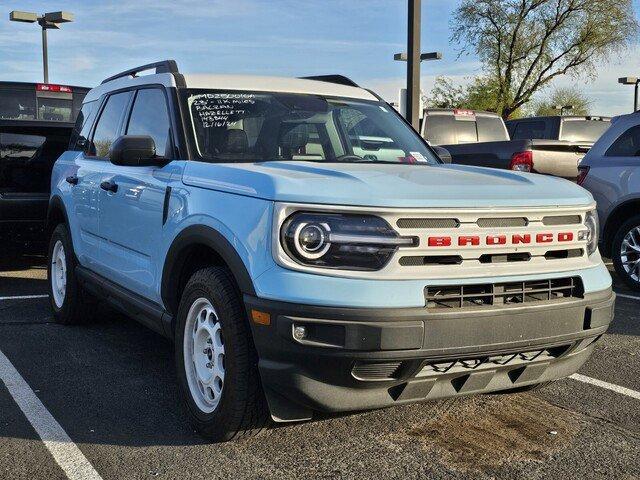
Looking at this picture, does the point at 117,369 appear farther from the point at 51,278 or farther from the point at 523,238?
the point at 523,238

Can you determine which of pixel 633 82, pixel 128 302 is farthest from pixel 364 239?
pixel 633 82

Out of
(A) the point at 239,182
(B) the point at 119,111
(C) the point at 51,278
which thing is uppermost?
(B) the point at 119,111

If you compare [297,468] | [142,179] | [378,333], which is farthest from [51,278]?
[378,333]

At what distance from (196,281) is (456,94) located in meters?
36.9

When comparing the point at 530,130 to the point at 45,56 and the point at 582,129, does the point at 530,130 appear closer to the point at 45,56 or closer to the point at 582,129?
the point at 582,129

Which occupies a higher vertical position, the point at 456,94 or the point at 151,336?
the point at 456,94

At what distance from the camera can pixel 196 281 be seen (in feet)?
12.4

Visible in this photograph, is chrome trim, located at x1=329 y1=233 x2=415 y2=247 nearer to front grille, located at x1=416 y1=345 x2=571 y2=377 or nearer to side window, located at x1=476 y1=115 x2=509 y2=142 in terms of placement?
front grille, located at x1=416 y1=345 x2=571 y2=377

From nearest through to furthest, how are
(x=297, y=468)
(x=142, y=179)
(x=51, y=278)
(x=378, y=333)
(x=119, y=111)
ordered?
1. (x=378, y=333)
2. (x=297, y=468)
3. (x=142, y=179)
4. (x=119, y=111)
5. (x=51, y=278)

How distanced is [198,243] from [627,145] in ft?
18.3

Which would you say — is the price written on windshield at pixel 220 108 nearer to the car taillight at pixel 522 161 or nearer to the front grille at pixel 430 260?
the front grille at pixel 430 260

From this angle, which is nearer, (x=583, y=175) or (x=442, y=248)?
(x=442, y=248)

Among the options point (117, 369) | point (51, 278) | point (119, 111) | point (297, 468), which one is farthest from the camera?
point (51, 278)

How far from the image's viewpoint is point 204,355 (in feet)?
12.7
